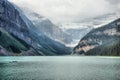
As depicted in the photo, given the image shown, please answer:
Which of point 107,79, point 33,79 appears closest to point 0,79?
point 33,79

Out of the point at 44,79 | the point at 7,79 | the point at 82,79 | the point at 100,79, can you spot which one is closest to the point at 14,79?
the point at 7,79

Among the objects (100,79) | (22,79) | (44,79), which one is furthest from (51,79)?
(100,79)

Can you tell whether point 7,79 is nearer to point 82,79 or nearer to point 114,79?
point 82,79

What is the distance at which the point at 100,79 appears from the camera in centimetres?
8656

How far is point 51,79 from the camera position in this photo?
281 feet

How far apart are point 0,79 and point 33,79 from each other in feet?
35.6

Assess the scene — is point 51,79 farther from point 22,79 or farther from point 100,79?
point 100,79

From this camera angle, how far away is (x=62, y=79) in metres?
86.0

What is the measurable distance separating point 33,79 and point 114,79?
27.2m

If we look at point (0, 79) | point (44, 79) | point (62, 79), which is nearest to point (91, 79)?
point (62, 79)

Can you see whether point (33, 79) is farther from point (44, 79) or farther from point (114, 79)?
point (114, 79)

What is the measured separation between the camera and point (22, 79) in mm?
85250

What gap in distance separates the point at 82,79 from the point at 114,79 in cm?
1072

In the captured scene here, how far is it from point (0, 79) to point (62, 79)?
20573mm
